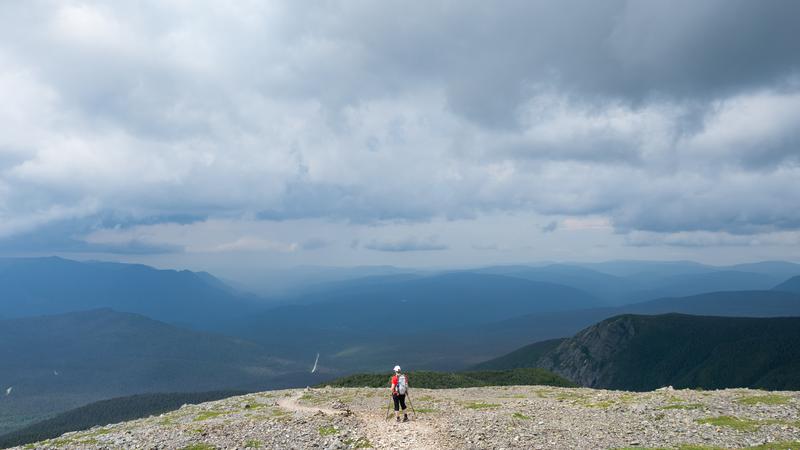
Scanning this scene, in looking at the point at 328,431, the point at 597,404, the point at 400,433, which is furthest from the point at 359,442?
the point at 597,404

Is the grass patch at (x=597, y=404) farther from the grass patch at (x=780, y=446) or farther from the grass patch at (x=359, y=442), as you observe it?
the grass patch at (x=359, y=442)

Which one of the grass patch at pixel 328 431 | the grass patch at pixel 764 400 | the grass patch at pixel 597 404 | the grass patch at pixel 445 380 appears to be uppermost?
the grass patch at pixel 328 431

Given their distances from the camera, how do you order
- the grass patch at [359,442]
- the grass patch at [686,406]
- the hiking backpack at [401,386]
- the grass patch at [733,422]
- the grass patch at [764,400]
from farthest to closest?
1. the grass patch at [764,400]
2. the grass patch at [686,406]
3. the hiking backpack at [401,386]
4. the grass patch at [733,422]
5. the grass patch at [359,442]

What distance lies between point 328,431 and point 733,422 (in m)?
29.6

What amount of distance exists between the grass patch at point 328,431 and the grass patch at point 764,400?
118ft

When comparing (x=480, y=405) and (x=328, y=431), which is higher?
(x=328, y=431)

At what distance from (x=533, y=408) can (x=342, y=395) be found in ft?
92.3

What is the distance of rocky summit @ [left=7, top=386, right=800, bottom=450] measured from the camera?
1171 inches

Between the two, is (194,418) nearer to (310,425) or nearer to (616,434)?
(310,425)

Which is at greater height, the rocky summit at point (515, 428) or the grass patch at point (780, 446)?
the grass patch at point (780, 446)

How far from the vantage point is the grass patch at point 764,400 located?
4112 centimetres

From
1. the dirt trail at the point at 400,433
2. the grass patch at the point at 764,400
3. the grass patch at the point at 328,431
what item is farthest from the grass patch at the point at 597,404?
the grass patch at the point at 328,431

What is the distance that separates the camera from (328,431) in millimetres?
33969

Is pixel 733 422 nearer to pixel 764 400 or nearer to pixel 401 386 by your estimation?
pixel 764 400
